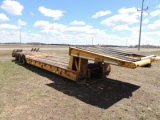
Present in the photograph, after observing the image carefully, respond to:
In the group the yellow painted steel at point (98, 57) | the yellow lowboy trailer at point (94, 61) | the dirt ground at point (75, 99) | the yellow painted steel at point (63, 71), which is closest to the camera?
the dirt ground at point (75, 99)

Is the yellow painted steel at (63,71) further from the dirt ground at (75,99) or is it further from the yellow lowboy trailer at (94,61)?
the dirt ground at (75,99)

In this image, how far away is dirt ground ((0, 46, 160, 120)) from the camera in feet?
15.3

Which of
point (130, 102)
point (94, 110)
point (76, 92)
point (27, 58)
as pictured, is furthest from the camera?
point (27, 58)

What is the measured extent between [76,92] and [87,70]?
1.38 metres

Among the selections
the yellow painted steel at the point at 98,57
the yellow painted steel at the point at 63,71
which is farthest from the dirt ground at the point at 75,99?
the yellow painted steel at the point at 98,57

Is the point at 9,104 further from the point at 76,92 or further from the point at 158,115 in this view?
the point at 158,115

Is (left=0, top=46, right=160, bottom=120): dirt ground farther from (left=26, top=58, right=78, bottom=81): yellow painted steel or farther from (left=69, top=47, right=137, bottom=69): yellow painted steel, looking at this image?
(left=69, top=47, right=137, bottom=69): yellow painted steel

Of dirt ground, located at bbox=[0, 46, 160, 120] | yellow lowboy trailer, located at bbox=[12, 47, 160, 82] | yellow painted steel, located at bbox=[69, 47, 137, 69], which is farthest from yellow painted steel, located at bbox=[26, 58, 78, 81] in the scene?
yellow painted steel, located at bbox=[69, 47, 137, 69]

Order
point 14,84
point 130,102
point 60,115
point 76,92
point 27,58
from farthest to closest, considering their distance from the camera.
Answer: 1. point 27,58
2. point 14,84
3. point 76,92
4. point 130,102
5. point 60,115

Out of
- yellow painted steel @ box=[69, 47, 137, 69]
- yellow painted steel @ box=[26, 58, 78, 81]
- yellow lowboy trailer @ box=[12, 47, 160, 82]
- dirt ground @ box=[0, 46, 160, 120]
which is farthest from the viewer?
yellow painted steel @ box=[26, 58, 78, 81]

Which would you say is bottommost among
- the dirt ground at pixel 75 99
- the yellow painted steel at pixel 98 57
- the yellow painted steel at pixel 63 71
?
the dirt ground at pixel 75 99

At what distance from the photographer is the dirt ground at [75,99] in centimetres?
466

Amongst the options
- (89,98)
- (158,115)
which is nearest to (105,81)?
(89,98)

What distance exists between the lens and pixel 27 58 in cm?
1071
